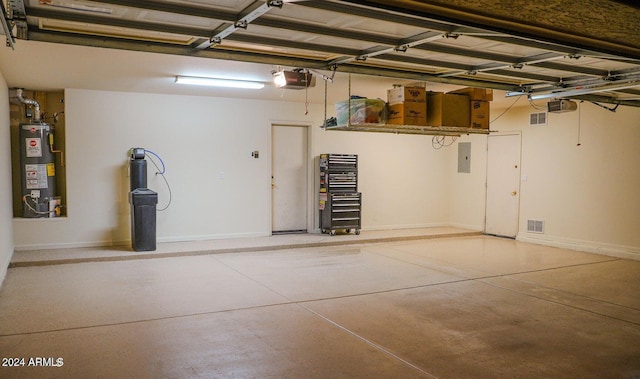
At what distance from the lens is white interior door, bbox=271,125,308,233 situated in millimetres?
8922

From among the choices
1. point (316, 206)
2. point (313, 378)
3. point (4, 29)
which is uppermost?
point (4, 29)

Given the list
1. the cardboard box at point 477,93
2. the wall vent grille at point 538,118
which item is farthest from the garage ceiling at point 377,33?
the wall vent grille at point 538,118

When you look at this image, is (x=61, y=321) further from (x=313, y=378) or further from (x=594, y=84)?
(x=594, y=84)

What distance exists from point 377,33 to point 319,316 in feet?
8.24

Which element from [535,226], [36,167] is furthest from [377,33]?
[535,226]

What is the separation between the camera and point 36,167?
23.3ft

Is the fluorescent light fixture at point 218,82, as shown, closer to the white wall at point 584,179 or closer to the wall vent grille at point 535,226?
the white wall at point 584,179

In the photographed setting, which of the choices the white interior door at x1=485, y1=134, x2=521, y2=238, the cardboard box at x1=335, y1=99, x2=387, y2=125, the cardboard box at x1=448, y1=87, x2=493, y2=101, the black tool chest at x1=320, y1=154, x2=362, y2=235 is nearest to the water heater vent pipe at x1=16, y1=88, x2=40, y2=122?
the black tool chest at x1=320, y1=154, x2=362, y2=235

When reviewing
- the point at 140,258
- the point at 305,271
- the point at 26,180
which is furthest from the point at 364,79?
the point at 26,180

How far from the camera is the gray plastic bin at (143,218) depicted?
7.05 m

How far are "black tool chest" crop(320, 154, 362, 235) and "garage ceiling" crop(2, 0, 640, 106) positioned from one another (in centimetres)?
379

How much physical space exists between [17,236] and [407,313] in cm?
583

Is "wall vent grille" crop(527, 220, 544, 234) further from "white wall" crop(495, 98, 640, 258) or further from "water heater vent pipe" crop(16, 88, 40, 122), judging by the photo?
"water heater vent pipe" crop(16, 88, 40, 122)

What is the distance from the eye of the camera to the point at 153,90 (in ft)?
24.4
